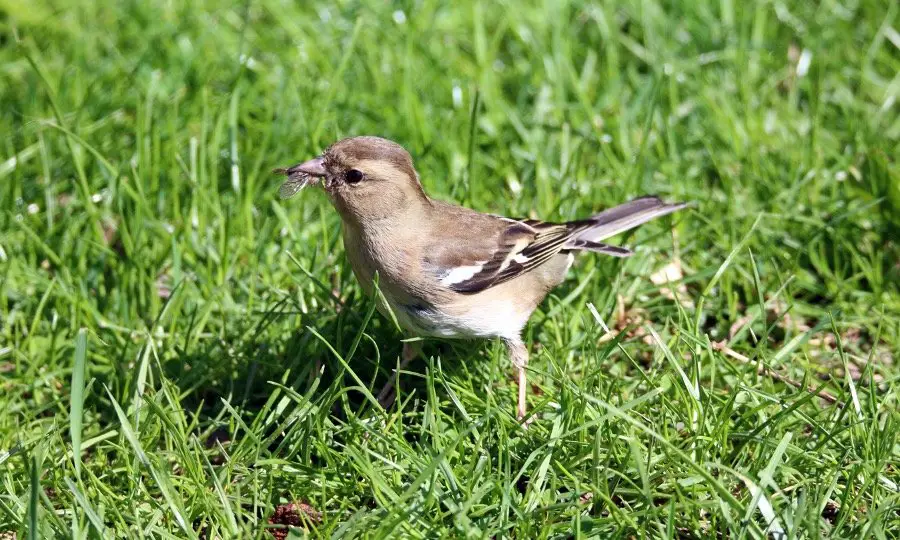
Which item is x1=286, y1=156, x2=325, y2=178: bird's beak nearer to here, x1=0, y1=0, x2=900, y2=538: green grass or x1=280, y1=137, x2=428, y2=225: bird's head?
x1=280, y1=137, x2=428, y2=225: bird's head

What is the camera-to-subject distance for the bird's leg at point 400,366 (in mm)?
4023

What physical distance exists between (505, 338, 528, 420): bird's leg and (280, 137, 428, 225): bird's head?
731 mm

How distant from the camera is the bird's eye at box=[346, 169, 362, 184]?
396cm

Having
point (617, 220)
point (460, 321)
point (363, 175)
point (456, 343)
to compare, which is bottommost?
point (456, 343)

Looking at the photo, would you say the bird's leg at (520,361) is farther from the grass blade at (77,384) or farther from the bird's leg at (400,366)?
the grass blade at (77,384)

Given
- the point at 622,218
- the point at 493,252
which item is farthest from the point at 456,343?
the point at 622,218

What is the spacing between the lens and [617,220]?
4.55 metres

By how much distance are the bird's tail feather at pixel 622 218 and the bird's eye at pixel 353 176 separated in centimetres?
108

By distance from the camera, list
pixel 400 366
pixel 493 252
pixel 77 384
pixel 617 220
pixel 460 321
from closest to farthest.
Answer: pixel 77 384 → pixel 460 321 → pixel 400 366 → pixel 493 252 → pixel 617 220

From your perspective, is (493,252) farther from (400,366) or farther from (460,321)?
(400,366)

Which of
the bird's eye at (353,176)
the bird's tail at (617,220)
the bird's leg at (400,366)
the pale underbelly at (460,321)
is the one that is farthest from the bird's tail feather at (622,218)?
the bird's eye at (353,176)

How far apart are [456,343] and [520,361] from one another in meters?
0.41

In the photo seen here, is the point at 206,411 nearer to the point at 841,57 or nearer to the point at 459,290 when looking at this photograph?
the point at 459,290

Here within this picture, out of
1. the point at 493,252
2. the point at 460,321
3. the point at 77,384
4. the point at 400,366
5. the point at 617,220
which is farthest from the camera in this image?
the point at 617,220
